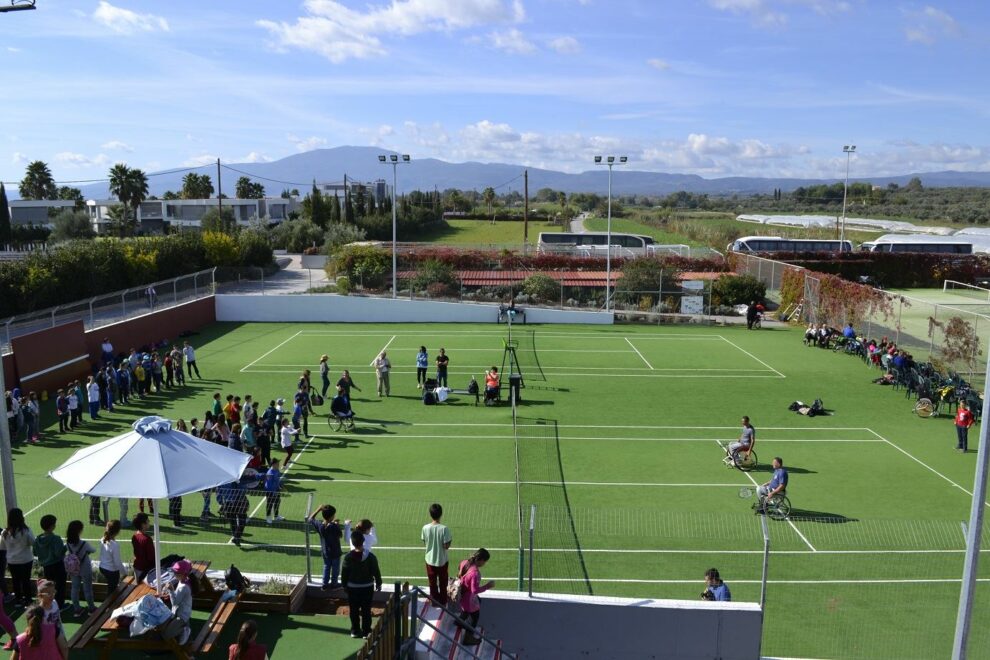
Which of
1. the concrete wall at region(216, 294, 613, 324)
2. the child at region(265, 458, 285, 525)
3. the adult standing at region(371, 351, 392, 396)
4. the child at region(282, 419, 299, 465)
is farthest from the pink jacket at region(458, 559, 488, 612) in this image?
the concrete wall at region(216, 294, 613, 324)

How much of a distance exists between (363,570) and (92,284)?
35.2 metres

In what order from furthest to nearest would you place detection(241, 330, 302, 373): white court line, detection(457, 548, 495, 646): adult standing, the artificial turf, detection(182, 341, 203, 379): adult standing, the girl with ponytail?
detection(241, 330, 302, 373): white court line < detection(182, 341, 203, 379): adult standing < the artificial turf < detection(457, 548, 495, 646): adult standing < the girl with ponytail

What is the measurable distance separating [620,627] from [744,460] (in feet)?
32.2

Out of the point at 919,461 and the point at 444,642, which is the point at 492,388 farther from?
the point at 444,642

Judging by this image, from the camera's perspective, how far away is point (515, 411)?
23469mm

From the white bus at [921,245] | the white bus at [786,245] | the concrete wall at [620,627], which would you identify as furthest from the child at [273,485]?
the white bus at [921,245]

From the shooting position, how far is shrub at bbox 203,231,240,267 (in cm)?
5162

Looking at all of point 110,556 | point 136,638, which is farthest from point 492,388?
point 136,638

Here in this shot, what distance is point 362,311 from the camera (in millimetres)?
41281

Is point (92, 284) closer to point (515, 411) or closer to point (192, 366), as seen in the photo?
point (192, 366)

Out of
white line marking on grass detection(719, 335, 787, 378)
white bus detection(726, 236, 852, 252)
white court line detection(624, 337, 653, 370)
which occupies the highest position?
white bus detection(726, 236, 852, 252)

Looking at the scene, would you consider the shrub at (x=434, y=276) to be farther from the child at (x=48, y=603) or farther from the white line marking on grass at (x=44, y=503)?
the child at (x=48, y=603)

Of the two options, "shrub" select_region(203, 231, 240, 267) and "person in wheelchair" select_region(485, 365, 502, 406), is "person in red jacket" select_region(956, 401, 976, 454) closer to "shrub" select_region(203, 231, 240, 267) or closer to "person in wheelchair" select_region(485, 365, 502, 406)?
"person in wheelchair" select_region(485, 365, 502, 406)

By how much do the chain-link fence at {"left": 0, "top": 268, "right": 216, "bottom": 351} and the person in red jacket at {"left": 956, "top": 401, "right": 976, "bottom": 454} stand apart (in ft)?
76.7
